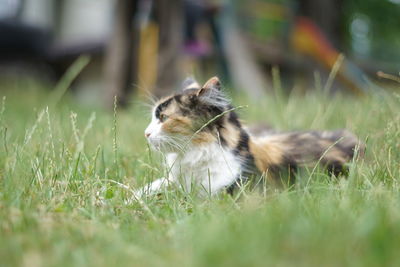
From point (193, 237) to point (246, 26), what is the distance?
Answer: 295 inches

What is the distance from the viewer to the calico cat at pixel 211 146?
7.98 feet

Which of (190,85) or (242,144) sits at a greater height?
(190,85)

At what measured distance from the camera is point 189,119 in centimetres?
255

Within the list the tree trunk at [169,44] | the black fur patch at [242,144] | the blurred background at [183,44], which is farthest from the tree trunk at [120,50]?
the black fur patch at [242,144]

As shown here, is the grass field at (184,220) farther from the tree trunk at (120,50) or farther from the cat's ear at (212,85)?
the tree trunk at (120,50)

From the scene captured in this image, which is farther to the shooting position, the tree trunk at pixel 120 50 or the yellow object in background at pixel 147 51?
the yellow object in background at pixel 147 51

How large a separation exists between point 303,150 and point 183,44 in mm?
4003

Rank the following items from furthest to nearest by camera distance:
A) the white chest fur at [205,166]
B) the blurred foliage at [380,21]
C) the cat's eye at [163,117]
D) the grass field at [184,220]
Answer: the blurred foliage at [380,21]
the cat's eye at [163,117]
the white chest fur at [205,166]
the grass field at [184,220]

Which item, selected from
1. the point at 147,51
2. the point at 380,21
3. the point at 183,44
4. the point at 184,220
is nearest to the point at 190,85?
the point at 184,220

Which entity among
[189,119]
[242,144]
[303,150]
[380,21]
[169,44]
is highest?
→ [169,44]

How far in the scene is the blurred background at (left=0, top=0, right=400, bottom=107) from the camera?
19.9ft

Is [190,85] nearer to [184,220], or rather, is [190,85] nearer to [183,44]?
[184,220]

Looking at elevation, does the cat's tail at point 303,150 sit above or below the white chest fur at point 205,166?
below

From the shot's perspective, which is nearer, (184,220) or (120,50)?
(184,220)
